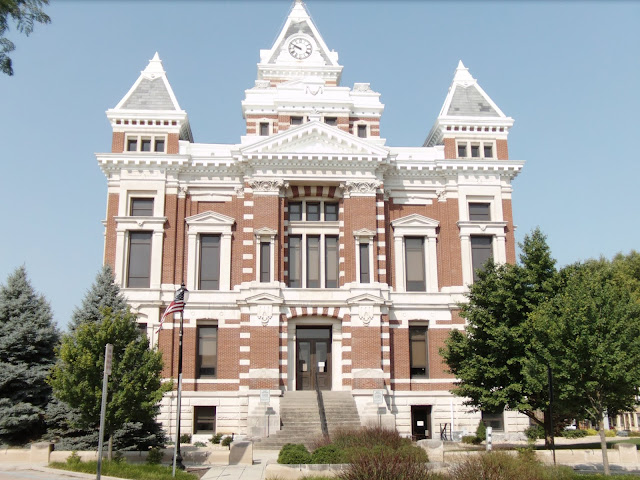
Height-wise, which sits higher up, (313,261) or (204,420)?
(313,261)

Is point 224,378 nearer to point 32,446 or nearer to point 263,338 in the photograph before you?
point 263,338

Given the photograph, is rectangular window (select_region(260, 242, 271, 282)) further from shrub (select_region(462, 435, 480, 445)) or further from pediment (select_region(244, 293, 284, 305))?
shrub (select_region(462, 435, 480, 445))

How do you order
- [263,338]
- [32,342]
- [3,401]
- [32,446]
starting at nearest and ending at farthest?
→ [32,446]
[3,401]
[32,342]
[263,338]

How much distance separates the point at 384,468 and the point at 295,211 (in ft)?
76.1

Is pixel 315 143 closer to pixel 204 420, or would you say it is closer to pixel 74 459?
pixel 204 420

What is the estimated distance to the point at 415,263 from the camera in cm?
3959

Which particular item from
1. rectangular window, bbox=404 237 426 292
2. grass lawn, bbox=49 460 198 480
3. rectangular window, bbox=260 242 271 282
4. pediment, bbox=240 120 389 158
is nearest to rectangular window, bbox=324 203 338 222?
pediment, bbox=240 120 389 158

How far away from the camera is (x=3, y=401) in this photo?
27.6m

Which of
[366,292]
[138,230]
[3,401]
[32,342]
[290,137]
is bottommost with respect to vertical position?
[3,401]

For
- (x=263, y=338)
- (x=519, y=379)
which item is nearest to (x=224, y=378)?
(x=263, y=338)

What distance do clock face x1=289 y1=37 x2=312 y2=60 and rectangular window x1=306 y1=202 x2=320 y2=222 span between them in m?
13.0

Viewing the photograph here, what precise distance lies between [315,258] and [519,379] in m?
13.6

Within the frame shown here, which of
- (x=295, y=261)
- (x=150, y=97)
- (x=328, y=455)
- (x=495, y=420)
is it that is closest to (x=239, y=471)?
(x=328, y=455)

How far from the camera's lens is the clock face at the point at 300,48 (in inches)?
1869
